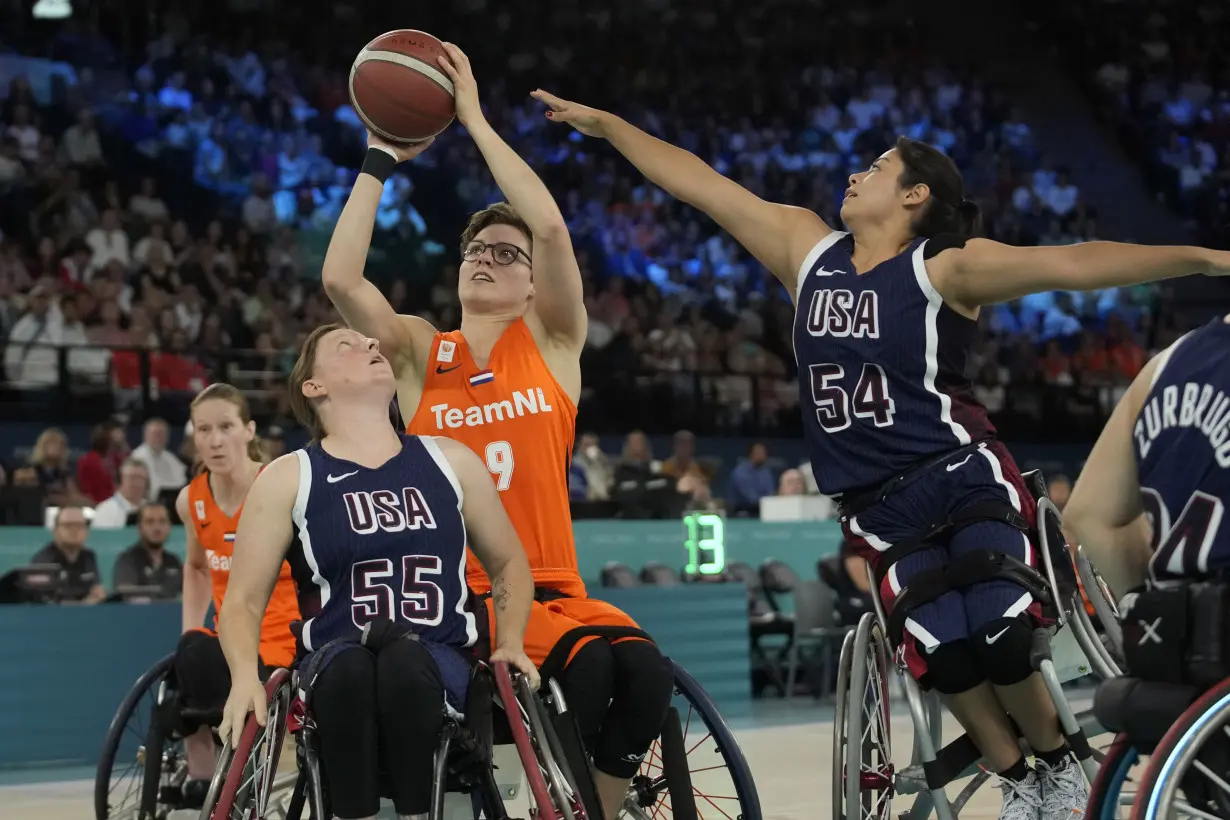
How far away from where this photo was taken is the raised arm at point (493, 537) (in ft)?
11.6

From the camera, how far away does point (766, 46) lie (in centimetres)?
A: 1988

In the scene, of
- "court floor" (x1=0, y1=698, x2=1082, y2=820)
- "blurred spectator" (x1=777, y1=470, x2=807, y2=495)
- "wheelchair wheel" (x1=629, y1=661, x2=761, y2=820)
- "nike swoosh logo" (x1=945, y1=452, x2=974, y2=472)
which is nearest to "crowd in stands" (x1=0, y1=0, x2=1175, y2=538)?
"blurred spectator" (x1=777, y1=470, x2=807, y2=495)

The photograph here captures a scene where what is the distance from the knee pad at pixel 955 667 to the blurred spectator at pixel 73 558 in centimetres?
550

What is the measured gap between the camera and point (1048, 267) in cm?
341

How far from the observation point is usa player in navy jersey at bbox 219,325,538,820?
3.16m

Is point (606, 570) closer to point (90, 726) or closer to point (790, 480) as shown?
point (790, 480)

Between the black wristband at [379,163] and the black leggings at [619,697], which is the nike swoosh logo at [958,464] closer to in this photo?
the black leggings at [619,697]

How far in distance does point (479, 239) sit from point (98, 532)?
4.88 m

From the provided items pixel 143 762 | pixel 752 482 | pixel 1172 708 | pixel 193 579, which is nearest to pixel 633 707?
pixel 1172 708

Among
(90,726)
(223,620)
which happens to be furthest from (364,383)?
(90,726)

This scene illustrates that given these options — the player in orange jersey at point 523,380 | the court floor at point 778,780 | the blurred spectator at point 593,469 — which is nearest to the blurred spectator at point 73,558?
the court floor at point 778,780

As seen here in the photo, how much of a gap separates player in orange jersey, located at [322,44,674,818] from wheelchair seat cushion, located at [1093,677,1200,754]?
1.23 meters

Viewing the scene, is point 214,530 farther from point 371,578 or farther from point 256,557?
point 371,578

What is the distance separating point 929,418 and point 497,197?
465 inches
